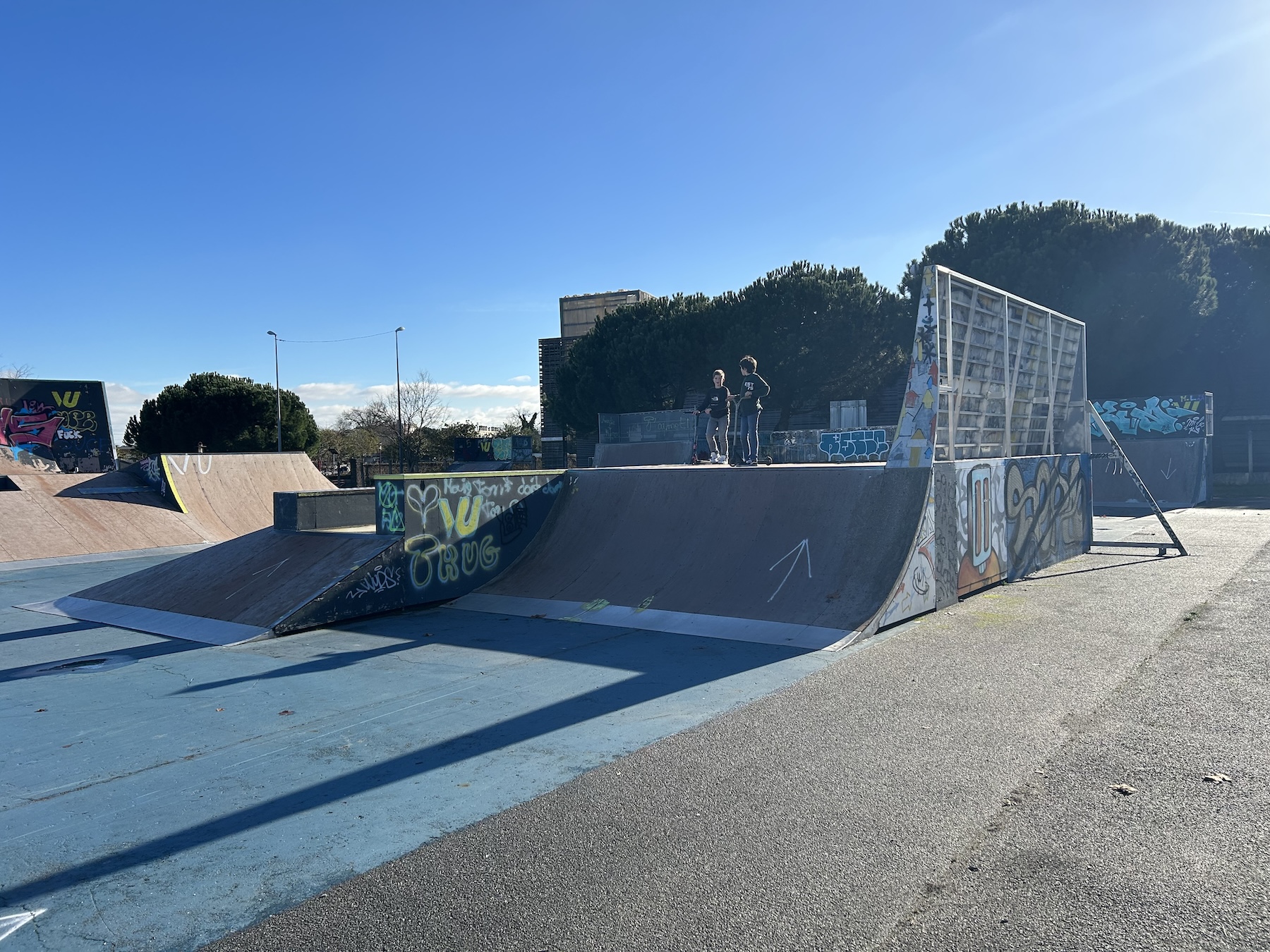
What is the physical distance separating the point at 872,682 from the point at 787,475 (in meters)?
3.72

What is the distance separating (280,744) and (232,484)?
1783 centimetres

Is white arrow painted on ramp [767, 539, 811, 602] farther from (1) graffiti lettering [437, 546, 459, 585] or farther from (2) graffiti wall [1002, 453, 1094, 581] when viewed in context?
(1) graffiti lettering [437, 546, 459, 585]

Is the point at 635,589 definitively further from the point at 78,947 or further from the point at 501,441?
the point at 501,441

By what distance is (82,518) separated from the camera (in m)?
17.1

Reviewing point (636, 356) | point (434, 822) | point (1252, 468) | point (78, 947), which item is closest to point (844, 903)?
point (434, 822)

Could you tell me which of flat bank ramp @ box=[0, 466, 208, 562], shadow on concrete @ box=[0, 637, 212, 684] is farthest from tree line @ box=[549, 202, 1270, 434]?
shadow on concrete @ box=[0, 637, 212, 684]

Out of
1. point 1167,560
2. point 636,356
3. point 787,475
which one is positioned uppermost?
point 636,356

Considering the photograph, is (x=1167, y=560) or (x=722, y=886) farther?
(x=1167, y=560)

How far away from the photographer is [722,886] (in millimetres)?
3010

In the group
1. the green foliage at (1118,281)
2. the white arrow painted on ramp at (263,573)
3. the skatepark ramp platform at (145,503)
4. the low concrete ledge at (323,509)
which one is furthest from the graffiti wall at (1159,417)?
the skatepark ramp platform at (145,503)

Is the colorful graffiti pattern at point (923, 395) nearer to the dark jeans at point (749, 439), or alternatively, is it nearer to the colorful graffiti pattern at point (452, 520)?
the dark jeans at point (749, 439)

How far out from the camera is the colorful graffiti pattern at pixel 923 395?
8.31 metres

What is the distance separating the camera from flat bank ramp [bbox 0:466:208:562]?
15750 mm

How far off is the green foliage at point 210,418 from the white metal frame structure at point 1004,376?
38118 mm
